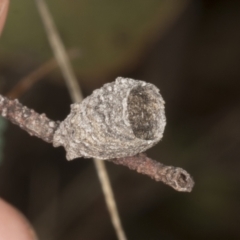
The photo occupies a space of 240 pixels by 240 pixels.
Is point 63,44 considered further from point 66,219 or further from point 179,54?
point 66,219

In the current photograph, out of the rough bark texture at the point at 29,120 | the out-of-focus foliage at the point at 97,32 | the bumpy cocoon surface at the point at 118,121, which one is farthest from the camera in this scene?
the out-of-focus foliage at the point at 97,32

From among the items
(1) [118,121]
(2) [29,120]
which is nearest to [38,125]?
(2) [29,120]

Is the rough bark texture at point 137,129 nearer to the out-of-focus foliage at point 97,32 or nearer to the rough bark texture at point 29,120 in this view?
the rough bark texture at point 29,120

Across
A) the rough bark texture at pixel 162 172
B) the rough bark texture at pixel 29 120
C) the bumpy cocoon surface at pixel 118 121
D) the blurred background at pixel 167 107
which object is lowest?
the rough bark texture at pixel 162 172

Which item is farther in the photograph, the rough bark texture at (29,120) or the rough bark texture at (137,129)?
the rough bark texture at (29,120)

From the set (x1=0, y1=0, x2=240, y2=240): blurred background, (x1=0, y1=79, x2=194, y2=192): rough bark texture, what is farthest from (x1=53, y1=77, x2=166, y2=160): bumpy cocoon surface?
(x1=0, y1=0, x2=240, y2=240): blurred background

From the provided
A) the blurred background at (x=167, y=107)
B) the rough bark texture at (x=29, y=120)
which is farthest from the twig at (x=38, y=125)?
the blurred background at (x=167, y=107)

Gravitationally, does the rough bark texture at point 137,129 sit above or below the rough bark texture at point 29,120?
below
